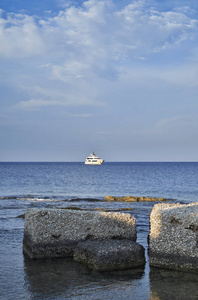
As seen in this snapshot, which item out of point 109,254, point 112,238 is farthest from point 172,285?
point 112,238

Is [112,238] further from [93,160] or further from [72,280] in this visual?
[93,160]

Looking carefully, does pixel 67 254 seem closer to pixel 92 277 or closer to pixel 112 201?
pixel 92 277

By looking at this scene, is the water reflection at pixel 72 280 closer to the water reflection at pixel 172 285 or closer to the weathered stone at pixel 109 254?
the weathered stone at pixel 109 254

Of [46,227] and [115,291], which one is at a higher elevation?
[46,227]

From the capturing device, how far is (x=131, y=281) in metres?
8.98

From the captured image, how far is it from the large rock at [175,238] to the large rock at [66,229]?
1.35 m

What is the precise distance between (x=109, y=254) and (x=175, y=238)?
74.6 inches

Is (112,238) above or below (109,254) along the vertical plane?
above

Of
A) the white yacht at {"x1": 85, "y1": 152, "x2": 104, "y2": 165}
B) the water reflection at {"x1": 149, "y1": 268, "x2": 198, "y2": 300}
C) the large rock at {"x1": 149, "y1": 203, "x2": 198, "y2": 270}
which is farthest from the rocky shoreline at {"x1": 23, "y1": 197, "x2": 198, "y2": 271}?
the white yacht at {"x1": 85, "y1": 152, "x2": 104, "y2": 165}

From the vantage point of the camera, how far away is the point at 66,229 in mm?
11070

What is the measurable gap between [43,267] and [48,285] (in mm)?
1519

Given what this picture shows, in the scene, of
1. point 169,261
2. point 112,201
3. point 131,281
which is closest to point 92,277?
point 131,281

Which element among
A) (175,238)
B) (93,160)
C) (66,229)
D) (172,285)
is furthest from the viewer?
(93,160)

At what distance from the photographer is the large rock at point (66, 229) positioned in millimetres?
10909
